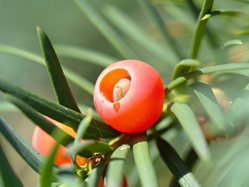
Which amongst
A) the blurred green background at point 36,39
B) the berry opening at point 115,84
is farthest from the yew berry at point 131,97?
the blurred green background at point 36,39

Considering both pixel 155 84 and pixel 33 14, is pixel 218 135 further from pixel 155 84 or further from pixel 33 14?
pixel 33 14

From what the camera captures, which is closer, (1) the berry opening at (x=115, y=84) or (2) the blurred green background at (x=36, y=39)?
(1) the berry opening at (x=115, y=84)

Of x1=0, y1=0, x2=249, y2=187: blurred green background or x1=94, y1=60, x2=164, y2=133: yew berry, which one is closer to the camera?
x1=94, y1=60, x2=164, y2=133: yew berry

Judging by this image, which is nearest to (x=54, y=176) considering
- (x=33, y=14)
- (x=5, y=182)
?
(x=5, y=182)

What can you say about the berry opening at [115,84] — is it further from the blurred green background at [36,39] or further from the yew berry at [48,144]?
the blurred green background at [36,39]

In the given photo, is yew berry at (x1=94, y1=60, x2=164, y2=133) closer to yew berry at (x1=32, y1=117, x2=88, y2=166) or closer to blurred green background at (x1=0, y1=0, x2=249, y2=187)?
yew berry at (x1=32, y1=117, x2=88, y2=166)

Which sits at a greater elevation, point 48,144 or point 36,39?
point 36,39

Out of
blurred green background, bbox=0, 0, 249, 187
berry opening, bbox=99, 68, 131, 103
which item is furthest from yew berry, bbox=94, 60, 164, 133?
blurred green background, bbox=0, 0, 249, 187

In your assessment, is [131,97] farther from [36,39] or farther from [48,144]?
[36,39]

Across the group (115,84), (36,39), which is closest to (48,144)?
(115,84)
